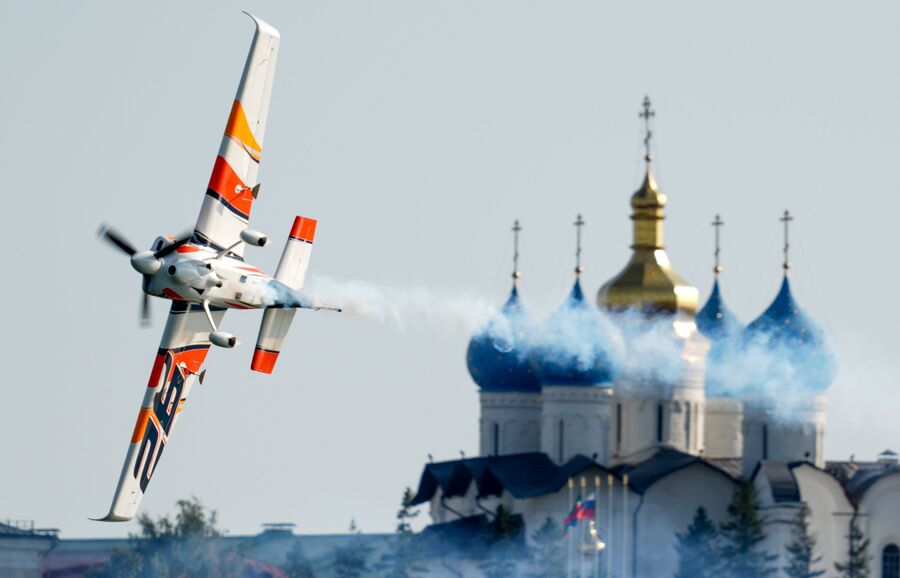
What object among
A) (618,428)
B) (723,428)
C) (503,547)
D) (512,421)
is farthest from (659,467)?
(512,421)

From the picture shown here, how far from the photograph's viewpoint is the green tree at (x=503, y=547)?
115m

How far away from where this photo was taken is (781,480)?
374 feet

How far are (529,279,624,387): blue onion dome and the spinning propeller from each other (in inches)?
1812

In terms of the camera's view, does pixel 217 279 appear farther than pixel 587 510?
No

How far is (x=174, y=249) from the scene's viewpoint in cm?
7138

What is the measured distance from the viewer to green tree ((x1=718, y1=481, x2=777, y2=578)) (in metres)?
113

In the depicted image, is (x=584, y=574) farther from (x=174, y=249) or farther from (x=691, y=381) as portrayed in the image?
(x=174, y=249)

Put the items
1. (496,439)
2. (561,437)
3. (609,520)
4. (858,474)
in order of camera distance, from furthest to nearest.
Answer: (496,439), (561,437), (858,474), (609,520)

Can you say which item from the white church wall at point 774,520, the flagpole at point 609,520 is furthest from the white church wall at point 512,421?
the white church wall at point 774,520

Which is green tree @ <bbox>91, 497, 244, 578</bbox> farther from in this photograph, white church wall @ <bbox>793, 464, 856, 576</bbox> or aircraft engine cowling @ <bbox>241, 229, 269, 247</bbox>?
aircraft engine cowling @ <bbox>241, 229, 269, 247</bbox>

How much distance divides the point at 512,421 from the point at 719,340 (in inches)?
327

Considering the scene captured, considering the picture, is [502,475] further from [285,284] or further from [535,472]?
[285,284]

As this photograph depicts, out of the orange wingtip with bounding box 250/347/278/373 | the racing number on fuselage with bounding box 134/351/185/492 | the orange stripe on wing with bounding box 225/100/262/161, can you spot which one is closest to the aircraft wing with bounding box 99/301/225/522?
the racing number on fuselage with bounding box 134/351/185/492

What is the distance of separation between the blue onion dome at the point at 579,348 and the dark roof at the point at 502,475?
9.11ft
